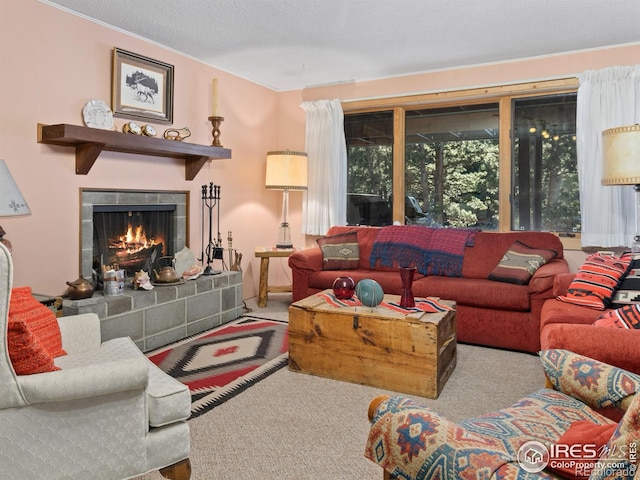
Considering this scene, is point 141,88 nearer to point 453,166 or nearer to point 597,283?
point 453,166

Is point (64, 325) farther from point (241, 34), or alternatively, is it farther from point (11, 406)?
point (241, 34)

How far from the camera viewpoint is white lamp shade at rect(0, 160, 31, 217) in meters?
2.41

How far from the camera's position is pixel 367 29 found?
3742 mm

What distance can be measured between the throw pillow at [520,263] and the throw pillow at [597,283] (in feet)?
1.99

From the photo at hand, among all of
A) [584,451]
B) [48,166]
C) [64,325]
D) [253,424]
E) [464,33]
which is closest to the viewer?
[584,451]

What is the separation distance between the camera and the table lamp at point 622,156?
3.13 metres

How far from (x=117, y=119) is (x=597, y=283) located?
3.60 metres

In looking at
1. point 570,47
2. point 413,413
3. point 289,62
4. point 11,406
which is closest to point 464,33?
point 570,47

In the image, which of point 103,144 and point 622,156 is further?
point 103,144

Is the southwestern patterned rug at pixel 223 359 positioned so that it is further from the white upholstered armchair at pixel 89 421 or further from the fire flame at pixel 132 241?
the fire flame at pixel 132 241

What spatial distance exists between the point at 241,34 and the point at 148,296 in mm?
2203

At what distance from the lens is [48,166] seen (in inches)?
129

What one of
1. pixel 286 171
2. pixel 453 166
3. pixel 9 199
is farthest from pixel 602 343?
pixel 286 171

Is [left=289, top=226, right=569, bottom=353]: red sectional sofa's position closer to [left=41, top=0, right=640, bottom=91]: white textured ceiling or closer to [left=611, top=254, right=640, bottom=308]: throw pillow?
[left=611, top=254, right=640, bottom=308]: throw pillow
